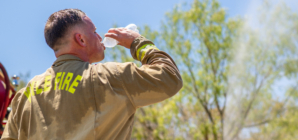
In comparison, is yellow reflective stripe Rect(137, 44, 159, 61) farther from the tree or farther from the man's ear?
the tree

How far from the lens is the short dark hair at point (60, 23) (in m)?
1.82

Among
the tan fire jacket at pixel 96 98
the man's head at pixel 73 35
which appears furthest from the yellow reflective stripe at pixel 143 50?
the man's head at pixel 73 35

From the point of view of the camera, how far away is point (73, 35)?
181 cm

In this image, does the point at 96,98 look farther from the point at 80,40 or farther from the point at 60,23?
the point at 60,23

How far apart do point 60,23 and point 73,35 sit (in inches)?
4.4

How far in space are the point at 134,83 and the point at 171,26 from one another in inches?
541

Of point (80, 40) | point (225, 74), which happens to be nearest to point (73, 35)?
point (80, 40)

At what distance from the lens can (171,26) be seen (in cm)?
1509

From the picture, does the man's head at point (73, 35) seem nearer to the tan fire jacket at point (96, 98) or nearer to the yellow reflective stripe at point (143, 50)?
the tan fire jacket at point (96, 98)

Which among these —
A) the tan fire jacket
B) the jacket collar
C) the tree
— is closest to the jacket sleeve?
the tan fire jacket

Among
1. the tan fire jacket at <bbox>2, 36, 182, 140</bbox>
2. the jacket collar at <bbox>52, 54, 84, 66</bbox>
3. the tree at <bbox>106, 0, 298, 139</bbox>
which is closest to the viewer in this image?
the tan fire jacket at <bbox>2, 36, 182, 140</bbox>

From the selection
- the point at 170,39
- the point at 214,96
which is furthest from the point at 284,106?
the point at 170,39

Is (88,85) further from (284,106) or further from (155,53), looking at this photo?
(284,106)

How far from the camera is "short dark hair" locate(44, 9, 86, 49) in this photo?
182 cm
